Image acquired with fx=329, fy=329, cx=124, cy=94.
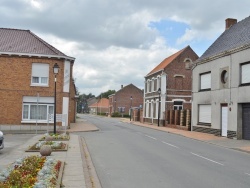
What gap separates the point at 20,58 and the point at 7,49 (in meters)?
1.44

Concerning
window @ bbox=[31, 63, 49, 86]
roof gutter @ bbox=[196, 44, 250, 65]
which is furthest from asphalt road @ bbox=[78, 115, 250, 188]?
window @ bbox=[31, 63, 49, 86]

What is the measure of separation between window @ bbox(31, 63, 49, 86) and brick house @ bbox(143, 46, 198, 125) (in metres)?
15.8

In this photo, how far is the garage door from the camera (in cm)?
2216

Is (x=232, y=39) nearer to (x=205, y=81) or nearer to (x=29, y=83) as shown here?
(x=205, y=81)

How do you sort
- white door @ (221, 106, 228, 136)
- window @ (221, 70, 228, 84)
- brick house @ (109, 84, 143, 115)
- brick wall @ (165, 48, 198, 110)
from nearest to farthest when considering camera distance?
white door @ (221, 106, 228, 136) → window @ (221, 70, 228, 84) → brick wall @ (165, 48, 198, 110) → brick house @ (109, 84, 143, 115)

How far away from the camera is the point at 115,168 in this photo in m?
10.7

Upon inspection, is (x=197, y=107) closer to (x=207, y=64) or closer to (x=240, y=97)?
(x=207, y=64)

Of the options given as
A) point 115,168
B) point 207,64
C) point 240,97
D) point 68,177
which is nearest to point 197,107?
point 207,64

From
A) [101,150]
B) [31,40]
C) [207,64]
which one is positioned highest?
[31,40]

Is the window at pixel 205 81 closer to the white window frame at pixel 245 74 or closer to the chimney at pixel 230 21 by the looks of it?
the white window frame at pixel 245 74

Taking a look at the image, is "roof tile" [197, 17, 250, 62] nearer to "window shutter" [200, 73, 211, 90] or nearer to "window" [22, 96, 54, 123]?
"window shutter" [200, 73, 211, 90]

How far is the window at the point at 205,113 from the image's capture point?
27700 millimetres

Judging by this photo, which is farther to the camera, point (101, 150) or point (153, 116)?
point (153, 116)

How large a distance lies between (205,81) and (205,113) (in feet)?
9.12
